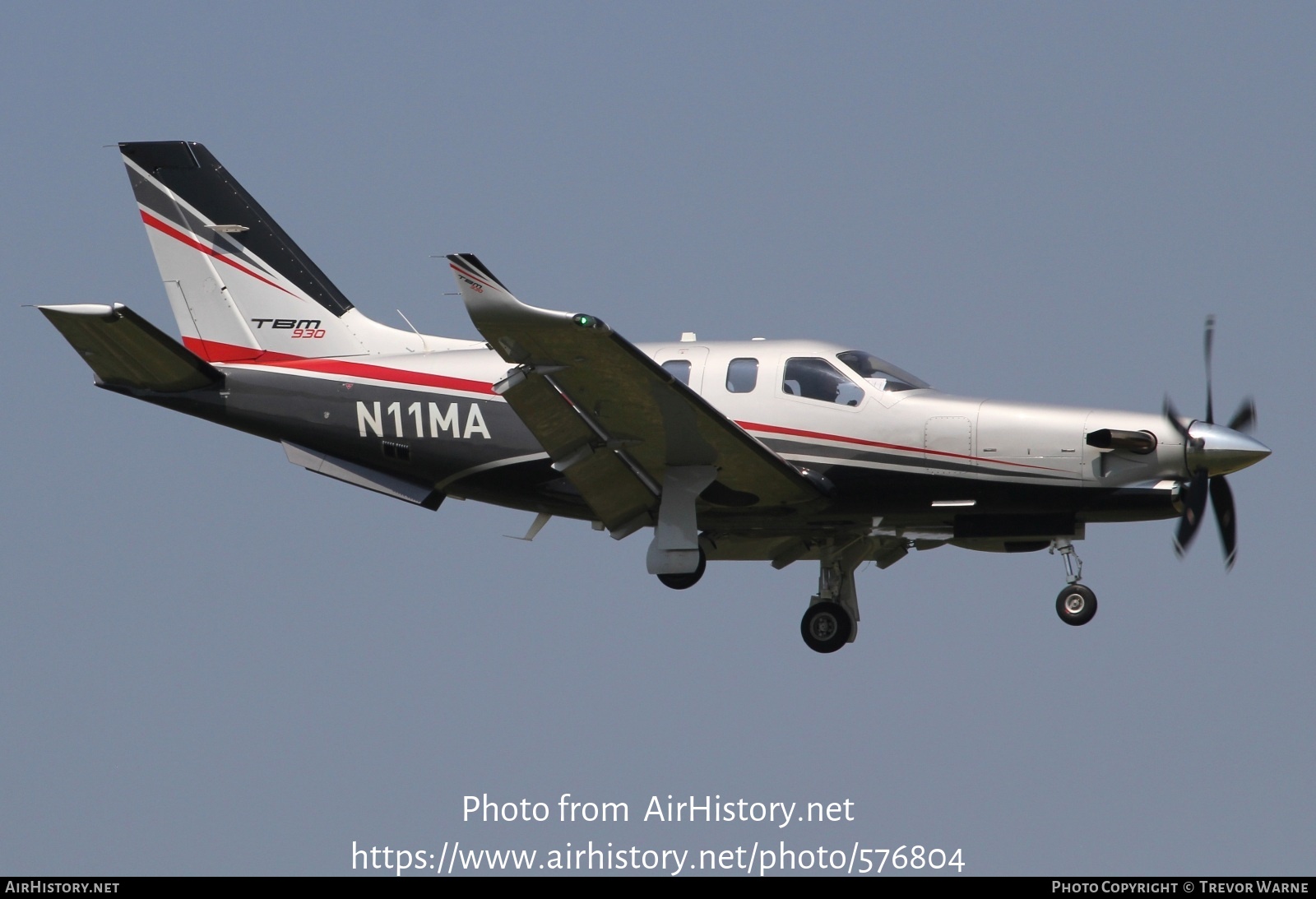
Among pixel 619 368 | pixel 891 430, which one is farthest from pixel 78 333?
pixel 891 430

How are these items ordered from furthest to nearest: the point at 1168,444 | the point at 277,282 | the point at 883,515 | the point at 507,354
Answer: the point at 277,282
the point at 883,515
the point at 1168,444
the point at 507,354

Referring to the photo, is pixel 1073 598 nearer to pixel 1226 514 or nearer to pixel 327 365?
pixel 1226 514

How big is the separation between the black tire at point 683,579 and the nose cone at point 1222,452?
546 centimetres

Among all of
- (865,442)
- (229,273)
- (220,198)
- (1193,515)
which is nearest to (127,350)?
(229,273)

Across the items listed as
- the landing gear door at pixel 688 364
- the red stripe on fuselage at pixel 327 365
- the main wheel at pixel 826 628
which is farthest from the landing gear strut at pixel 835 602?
the red stripe on fuselage at pixel 327 365

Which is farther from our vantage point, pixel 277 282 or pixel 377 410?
pixel 277 282

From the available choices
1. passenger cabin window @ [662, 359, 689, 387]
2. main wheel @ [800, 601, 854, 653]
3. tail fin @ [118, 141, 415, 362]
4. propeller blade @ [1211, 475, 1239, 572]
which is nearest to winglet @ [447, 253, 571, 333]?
passenger cabin window @ [662, 359, 689, 387]

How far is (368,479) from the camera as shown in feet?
66.9

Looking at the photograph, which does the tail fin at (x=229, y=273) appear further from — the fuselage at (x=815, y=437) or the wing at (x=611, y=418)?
the wing at (x=611, y=418)

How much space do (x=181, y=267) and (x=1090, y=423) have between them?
38.4ft

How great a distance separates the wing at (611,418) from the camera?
51.2ft

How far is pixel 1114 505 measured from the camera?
18531mm

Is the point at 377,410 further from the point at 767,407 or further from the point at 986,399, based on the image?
the point at 986,399

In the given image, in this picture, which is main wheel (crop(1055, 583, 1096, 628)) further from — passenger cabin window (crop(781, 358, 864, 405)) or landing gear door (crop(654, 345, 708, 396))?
landing gear door (crop(654, 345, 708, 396))
